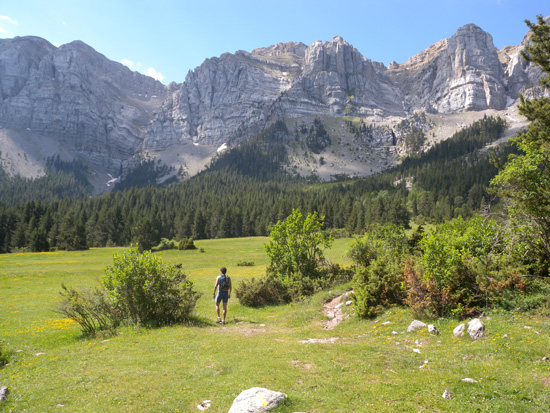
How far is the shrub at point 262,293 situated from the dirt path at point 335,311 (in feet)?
14.3

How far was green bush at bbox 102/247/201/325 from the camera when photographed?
16.7m

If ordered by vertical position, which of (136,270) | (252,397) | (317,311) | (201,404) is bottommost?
(317,311)

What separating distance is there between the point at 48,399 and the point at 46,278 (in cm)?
3773

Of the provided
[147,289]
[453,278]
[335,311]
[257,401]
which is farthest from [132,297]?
[453,278]

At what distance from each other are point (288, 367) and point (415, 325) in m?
7.58

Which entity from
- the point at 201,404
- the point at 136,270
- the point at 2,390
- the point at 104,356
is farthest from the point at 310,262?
the point at 2,390

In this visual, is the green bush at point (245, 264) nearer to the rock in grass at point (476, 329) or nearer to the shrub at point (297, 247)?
the shrub at point (297, 247)

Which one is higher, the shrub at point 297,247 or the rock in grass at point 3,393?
the shrub at point 297,247

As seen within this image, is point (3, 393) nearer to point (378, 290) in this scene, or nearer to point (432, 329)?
point (432, 329)

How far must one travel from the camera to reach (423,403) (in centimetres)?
732

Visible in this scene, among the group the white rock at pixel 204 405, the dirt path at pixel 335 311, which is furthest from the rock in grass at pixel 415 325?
the white rock at pixel 204 405

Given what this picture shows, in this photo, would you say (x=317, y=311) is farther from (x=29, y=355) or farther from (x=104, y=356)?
(x=29, y=355)

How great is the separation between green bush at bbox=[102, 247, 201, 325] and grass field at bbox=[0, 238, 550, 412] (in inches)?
49.0

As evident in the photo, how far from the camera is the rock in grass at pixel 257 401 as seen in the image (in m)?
6.94
